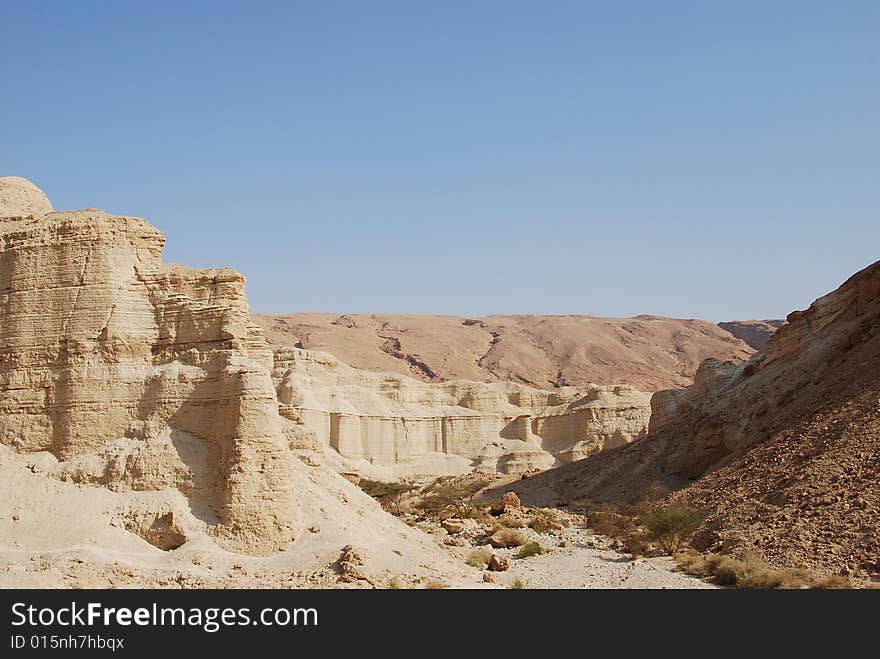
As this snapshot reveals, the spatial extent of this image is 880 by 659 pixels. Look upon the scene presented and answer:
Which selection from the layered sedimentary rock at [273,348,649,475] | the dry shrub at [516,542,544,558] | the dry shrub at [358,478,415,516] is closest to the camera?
the dry shrub at [516,542,544,558]

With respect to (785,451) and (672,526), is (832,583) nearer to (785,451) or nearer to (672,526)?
(672,526)

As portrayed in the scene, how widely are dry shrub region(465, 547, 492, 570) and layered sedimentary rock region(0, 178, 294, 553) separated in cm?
508

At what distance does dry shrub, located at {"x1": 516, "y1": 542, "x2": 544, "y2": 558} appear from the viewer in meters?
24.2

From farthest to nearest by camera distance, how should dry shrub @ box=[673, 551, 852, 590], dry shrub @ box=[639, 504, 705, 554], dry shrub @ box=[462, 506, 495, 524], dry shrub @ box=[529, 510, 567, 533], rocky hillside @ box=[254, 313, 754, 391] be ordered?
rocky hillside @ box=[254, 313, 754, 391] → dry shrub @ box=[462, 506, 495, 524] → dry shrub @ box=[529, 510, 567, 533] → dry shrub @ box=[639, 504, 705, 554] → dry shrub @ box=[673, 551, 852, 590]

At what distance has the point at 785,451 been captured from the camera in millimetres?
27078

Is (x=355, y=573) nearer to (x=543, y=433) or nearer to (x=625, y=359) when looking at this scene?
(x=543, y=433)

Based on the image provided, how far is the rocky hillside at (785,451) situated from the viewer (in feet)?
69.3

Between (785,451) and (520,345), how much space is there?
393 feet

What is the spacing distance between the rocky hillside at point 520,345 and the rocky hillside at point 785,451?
80.7 meters

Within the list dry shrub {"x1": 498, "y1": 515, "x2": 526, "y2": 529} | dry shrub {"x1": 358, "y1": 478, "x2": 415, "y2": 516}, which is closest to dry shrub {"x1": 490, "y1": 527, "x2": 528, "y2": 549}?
dry shrub {"x1": 498, "y1": 515, "x2": 526, "y2": 529}

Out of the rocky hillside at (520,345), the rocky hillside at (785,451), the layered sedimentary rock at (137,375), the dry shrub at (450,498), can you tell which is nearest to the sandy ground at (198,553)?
the layered sedimentary rock at (137,375)

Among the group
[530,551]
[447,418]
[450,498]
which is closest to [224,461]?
[530,551]

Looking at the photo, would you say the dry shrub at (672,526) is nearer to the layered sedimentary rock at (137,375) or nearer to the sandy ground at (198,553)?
the sandy ground at (198,553)

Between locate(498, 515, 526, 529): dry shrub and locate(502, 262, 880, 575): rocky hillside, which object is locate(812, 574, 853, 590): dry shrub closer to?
locate(502, 262, 880, 575): rocky hillside
